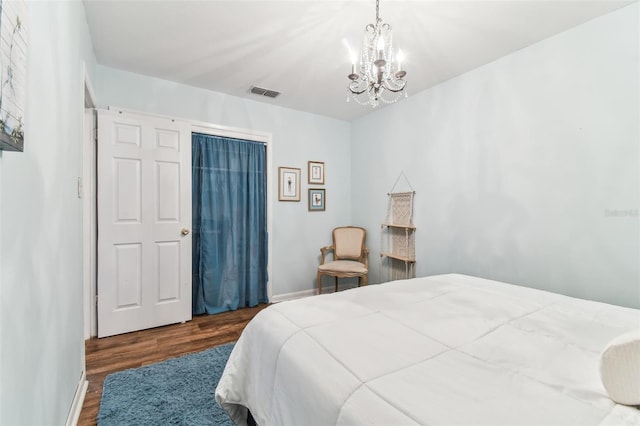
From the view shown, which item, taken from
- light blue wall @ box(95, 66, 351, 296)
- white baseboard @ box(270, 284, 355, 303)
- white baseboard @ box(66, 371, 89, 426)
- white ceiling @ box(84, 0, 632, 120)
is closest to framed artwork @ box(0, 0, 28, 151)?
white ceiling @ box(84, 0, 632, 120)

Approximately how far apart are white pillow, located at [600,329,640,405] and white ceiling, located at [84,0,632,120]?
2097 millimetres

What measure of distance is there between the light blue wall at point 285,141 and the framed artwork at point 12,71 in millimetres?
→ 2421

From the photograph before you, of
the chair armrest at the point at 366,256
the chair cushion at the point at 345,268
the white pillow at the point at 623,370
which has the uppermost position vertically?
the white pillow at the point at 623,370

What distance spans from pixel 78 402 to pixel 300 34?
2.93 meters

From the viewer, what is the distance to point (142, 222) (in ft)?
9.60

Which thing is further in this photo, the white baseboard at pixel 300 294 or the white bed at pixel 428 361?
the white baseboard at pixel 300 294

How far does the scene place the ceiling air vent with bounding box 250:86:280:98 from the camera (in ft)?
10.7

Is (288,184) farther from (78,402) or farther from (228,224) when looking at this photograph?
(78,402)

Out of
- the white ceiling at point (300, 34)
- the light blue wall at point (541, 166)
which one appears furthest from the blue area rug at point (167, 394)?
the white ceiling at point (300, 34)

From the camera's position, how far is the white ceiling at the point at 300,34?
196 cm

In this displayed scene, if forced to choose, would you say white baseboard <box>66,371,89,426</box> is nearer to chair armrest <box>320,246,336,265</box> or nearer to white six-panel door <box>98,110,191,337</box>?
white six-panel door <box>98,110,191,337</box>

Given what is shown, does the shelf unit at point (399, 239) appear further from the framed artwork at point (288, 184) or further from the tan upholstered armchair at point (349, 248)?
the framed artwork at point (288, 184)

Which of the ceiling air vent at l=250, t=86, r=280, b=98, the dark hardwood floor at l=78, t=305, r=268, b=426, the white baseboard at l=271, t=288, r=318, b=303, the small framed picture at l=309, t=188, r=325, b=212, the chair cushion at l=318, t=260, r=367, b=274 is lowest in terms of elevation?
the dark hardwood floor at l=78, t=305, r=268, b=426

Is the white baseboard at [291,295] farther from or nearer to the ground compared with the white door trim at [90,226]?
nearer to the ground
